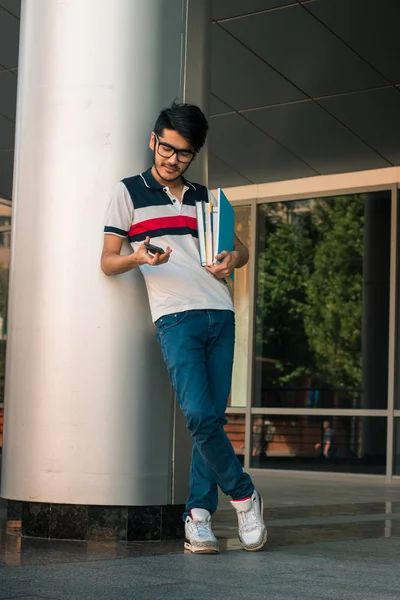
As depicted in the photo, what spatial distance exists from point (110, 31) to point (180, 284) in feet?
4.16

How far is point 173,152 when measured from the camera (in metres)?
4.25

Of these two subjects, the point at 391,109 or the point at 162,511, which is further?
the point at 391,109

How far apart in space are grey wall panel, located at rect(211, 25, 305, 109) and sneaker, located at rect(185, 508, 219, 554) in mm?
5521

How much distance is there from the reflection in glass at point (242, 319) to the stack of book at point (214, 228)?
28.1 ft

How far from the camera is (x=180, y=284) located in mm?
4199

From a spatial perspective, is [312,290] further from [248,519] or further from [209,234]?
[248,519]

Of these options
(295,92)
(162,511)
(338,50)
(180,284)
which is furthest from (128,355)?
(295,92)

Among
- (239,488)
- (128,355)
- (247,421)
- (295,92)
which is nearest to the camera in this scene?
(239,488)

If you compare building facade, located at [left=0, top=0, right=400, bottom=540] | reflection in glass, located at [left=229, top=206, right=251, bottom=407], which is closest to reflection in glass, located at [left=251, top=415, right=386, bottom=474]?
building facade, located at [left=0, top=0, right=400, bottom=540]

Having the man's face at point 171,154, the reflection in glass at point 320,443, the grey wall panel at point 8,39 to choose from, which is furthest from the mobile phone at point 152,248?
the reflection in glass at point 320,443

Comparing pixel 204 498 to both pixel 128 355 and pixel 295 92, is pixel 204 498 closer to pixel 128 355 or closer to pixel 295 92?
pixel 128 355

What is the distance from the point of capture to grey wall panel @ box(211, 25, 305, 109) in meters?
8.97

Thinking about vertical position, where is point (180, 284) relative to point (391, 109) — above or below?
below

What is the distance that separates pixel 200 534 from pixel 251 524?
0.22 m
